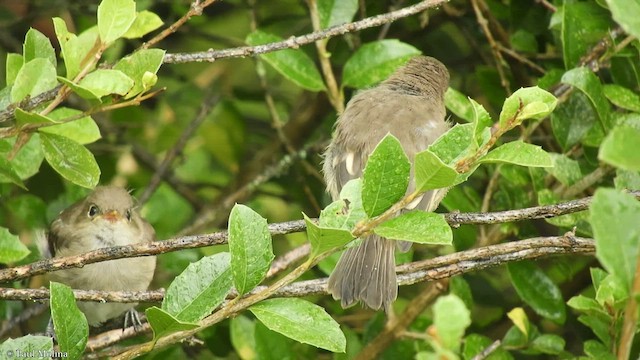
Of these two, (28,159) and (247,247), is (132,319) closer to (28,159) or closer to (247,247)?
(28,159)

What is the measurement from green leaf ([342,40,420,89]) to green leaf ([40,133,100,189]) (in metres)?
1.64

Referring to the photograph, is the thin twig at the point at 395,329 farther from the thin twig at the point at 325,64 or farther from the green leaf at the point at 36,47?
the green leaf at the point at 36,47

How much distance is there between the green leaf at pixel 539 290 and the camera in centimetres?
411

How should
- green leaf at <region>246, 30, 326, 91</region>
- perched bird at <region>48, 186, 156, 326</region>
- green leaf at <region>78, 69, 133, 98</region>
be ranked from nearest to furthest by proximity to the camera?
1. green leaf at <region>78, 69, 133, 98</region>
2. green leaf at <region>246, 30, 326, 91</region>
3. perched bird at <region>48, 186, 156, 326</region>

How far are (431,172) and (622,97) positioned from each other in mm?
1854

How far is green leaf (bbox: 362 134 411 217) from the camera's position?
2471 millimetres

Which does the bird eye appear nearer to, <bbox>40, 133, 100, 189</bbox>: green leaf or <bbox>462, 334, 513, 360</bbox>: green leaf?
<bbox>40, 133, 100, 189</bbox>: green leaf

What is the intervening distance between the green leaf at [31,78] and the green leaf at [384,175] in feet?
3.84

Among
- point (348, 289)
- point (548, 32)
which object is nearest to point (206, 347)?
point (348, 289)

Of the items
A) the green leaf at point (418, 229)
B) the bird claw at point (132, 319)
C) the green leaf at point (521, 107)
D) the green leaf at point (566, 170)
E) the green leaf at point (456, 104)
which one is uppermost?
the green leaf at point (521, 107)

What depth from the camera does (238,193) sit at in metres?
5.47

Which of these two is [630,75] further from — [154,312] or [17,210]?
[17,210]

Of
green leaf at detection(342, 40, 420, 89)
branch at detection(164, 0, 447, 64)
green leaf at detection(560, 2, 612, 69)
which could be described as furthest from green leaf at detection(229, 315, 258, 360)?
green leaf at detection(560, 2, 612, 69)

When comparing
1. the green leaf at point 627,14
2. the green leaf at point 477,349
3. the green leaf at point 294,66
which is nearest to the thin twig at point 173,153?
the green leaf at point 294,66
